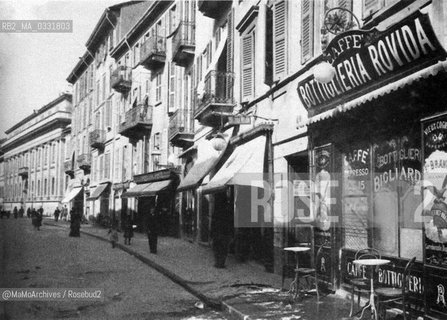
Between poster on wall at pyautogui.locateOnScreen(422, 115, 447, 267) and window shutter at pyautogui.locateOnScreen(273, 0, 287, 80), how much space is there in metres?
5.23

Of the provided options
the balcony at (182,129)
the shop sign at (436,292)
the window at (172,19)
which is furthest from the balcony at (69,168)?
the shop sign at (436,292)

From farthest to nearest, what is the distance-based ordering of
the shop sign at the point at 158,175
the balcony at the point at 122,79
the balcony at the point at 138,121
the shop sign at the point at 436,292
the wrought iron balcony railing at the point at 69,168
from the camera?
the wrought iron balcony railing at the point at 69,168 → the balcony at the point at 122,79 → the balcony at the point at 138,121 → the shop sign at the point at 158,175 → the shop sign at the point at 436,292

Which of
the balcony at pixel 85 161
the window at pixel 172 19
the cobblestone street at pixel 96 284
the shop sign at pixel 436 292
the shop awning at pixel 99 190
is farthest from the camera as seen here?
the balcony at pixel 85 161

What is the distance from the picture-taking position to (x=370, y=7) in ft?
23.6

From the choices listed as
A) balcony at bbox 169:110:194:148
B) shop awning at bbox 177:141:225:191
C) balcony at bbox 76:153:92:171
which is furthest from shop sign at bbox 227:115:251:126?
balcony at bbox 76:153:92:171

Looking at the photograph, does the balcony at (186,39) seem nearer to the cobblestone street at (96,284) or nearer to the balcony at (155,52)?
the balcony at (155,52)

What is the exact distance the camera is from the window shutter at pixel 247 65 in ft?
42.0

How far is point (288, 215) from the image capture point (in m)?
10.4

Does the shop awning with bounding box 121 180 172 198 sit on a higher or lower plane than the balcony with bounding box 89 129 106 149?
lower

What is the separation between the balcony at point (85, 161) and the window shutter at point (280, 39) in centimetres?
2833

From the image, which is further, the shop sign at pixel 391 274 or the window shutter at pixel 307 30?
the window shutter at pixel 307 30

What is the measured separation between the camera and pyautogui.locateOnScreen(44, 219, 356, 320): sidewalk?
688 centimetres

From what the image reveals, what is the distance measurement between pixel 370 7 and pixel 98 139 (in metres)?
28.0

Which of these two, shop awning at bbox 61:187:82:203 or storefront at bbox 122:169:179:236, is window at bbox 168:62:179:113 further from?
shop awning at bbox 61:187:82:203
